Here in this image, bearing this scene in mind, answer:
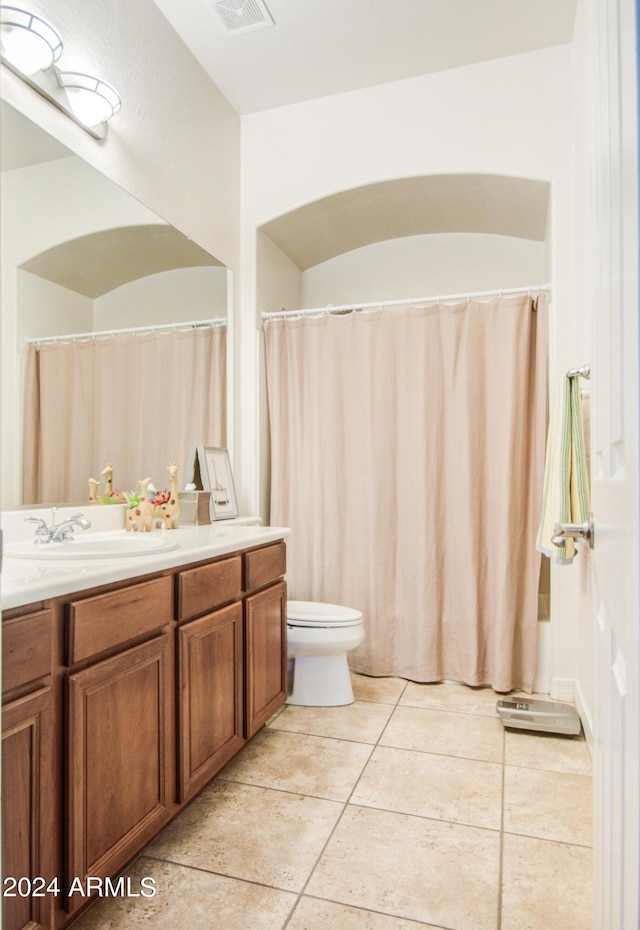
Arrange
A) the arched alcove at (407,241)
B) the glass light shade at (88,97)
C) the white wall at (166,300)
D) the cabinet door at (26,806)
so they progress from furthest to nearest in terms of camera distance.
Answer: the arched alcove at (407,241) → the white wall at (166,300) → the glass light shade at (88,97) → the cabinet door at (26,806)

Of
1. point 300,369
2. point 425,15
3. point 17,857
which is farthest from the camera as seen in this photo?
point 300,369

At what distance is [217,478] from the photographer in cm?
286

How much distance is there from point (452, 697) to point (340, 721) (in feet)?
1.97

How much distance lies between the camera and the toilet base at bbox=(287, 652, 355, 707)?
2648 mm

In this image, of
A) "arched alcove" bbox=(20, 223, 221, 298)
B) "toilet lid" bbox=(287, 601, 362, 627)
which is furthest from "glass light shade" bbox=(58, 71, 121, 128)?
"toilet lid" bbox=(287, 601, 362, 627)

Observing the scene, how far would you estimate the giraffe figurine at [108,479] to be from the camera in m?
2.36

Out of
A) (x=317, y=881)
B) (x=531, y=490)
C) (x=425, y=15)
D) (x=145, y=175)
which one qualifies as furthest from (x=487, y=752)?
(x=425, y=15)

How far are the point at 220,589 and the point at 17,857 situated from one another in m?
0.93

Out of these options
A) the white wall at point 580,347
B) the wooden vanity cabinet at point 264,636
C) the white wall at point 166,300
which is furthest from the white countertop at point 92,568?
the white wall at point 580,347

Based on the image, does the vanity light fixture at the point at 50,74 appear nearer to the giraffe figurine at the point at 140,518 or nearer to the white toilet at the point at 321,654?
the giraffe figurine at the point at 140,518

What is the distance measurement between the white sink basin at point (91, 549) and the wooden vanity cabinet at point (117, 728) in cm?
12

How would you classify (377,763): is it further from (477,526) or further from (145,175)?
(145,175)

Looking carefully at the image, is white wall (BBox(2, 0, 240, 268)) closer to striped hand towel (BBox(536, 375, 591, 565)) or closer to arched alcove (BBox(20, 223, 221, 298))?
arched alcove (BBox(20, 223, 221, 298))

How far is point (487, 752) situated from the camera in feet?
7.29
